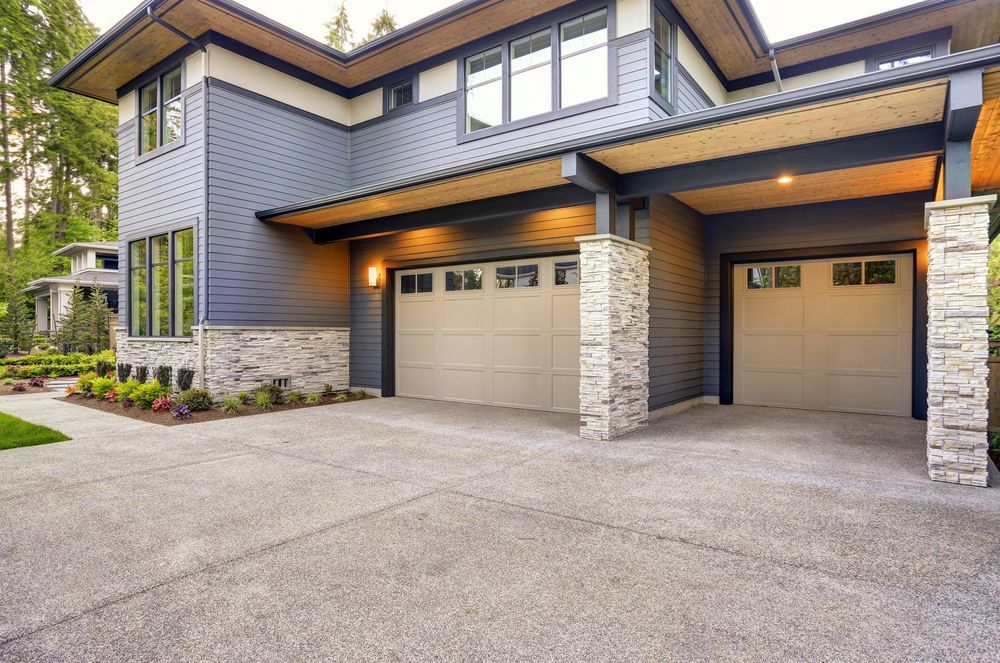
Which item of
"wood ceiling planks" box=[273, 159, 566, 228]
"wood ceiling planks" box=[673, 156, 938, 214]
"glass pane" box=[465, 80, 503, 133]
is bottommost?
"wood ceiling planks" box=[273, 159, 566, 228]

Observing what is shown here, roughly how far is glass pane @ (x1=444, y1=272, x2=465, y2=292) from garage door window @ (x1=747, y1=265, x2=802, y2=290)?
4522mm

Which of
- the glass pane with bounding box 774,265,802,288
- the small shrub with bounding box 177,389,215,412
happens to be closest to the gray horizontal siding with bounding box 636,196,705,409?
the glass pane with bounding box 774,265,802,288

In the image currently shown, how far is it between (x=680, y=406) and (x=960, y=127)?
4.69 meters

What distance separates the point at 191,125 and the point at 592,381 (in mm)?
7302

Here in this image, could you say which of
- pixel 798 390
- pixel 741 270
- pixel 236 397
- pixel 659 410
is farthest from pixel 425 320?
pixel 798 390

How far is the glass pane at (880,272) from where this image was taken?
24.3 feet

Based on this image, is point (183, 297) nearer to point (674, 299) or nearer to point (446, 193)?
point (446, 193)

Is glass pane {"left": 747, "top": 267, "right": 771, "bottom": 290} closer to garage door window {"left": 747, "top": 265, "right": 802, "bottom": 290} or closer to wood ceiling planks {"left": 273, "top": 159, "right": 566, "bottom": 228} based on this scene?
garage door window {"left": 747, "top": 265, "right": 802, "bottom": 290}

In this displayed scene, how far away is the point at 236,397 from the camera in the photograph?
8.34 m

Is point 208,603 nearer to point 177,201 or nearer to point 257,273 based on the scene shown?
point 257,273

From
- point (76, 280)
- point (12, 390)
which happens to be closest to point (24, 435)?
point (12, 390)

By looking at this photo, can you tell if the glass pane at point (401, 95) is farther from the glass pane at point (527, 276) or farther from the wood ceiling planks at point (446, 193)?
the glass pane at point (527, 276)

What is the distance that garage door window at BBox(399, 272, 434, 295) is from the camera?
932cm

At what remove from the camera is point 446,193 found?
684cm
